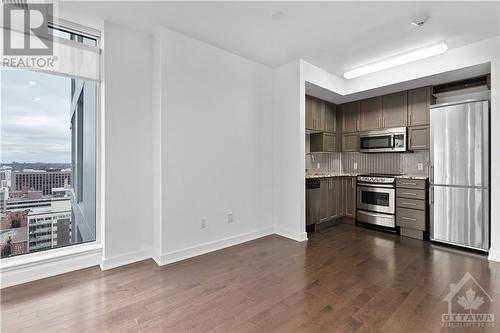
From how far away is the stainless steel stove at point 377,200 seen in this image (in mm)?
4156

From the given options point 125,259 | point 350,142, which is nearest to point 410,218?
point 350,142

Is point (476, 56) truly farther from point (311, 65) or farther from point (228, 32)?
point (228, 32)

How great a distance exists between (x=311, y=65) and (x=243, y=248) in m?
3.21

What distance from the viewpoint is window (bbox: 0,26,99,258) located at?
8.23 feet

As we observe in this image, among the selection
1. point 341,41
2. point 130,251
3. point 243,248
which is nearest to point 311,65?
point 341,41

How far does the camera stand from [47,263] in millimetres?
2551

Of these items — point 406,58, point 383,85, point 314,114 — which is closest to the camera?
point 406,58

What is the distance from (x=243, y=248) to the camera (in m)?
3.46

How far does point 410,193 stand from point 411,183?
171mm

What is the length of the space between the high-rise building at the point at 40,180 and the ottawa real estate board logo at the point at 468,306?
4.02 metres

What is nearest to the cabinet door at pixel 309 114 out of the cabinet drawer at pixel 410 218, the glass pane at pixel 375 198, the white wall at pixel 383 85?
the white wall at pixel 383 85

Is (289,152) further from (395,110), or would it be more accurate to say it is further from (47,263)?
(47,263)

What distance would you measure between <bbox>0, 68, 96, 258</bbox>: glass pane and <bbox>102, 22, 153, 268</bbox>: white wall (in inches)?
15.3

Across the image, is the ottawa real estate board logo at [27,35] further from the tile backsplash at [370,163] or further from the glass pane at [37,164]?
the tile backsplash at [370,163]
